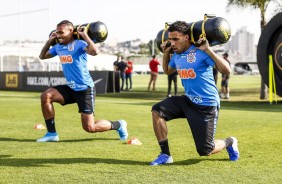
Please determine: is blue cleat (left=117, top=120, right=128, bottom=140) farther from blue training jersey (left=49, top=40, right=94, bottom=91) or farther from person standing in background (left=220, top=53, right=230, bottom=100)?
person standing in background (left=220, top=53, right=230, bottom=100)

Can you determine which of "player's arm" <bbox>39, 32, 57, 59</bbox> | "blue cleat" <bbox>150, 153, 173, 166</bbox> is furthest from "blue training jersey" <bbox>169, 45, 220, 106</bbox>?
"player's arm" <bbox>39, 32, 57, 59</bbox>

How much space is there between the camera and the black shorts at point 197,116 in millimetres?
5836

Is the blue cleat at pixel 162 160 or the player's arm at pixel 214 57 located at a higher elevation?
the player's arm at pixel 214 57

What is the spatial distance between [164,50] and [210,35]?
2.56 feet

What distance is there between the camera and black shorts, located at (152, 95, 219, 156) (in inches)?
230

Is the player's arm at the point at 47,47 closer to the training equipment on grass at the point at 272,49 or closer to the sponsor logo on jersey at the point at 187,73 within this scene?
the sponsor logo on jersey at the point at 187,73

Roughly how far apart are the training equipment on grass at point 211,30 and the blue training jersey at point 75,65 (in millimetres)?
2449

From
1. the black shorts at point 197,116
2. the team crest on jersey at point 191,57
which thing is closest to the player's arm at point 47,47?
the black shorts at point 197,116

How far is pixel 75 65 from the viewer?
777 centimetres

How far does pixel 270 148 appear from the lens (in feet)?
23.3

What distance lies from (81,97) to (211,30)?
288cm

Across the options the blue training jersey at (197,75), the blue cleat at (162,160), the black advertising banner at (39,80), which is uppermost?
the blue training jersey at (197,75)

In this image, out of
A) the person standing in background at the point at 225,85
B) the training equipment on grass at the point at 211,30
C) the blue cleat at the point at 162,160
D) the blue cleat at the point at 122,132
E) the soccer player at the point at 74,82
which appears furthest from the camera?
the person standing in background at the point at 225,85

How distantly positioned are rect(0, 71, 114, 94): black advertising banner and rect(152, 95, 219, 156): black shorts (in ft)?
56.8
